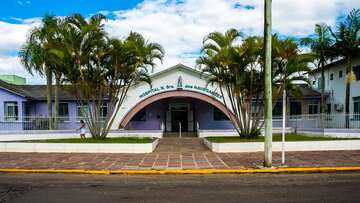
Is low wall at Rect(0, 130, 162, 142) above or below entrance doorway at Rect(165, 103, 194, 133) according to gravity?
below

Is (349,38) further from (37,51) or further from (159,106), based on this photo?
(37,51)

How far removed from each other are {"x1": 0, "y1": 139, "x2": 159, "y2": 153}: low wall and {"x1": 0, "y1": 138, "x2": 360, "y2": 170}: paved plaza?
2.20 ft

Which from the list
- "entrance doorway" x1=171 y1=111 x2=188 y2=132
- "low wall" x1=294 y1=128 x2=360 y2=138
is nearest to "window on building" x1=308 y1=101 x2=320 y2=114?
"low wall" x1=294 y1=128 x2=360 y2=138

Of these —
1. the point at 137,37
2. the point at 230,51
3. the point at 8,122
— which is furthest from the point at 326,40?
the point at 8,122

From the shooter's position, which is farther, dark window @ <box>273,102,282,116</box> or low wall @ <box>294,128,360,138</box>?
dark window @ <box>273,102,282,116</box>

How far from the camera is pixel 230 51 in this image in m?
16.6

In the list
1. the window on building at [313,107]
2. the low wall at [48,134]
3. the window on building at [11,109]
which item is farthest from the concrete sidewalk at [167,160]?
the window on building at [313,107]

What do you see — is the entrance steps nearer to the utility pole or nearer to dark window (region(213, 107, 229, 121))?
dark window (region(213, 107, 229, 121))

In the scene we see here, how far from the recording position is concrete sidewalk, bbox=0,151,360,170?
11.1 metres

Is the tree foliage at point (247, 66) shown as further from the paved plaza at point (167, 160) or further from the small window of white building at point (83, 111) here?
the small window of white building at point (83, 111)

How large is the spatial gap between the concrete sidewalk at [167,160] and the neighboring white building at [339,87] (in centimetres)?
1280

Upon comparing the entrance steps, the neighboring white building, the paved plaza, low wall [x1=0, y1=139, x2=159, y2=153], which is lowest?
the entrance steps

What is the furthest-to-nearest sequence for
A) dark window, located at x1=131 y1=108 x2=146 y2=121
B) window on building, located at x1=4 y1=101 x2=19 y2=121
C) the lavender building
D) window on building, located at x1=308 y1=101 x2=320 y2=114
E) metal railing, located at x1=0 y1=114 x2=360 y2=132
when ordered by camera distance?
window on building, located at x1=308 y1=101 x2=320 y2=114 < dark window, located at x1=131 y1=108 x2=146 y2=121 < window on building, located at x1=4 y1=101 x2=19 y2=121 < the lavender building < metal railing, located at x1=0 y1=114 x2=360 y2=132

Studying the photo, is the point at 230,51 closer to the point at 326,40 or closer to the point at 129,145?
the point at 129,145
